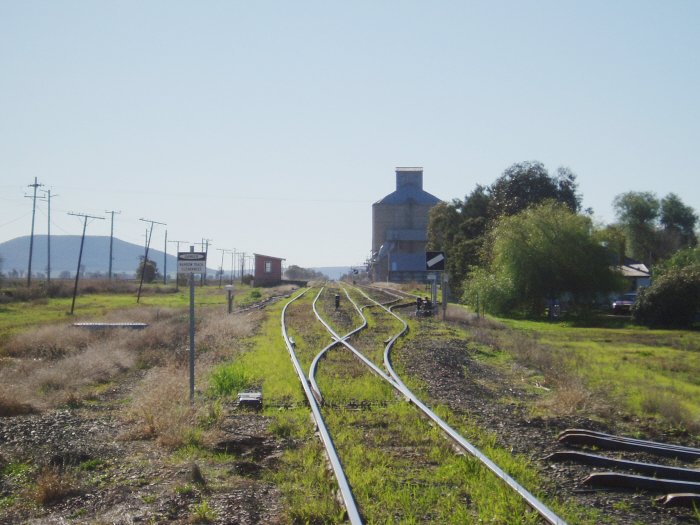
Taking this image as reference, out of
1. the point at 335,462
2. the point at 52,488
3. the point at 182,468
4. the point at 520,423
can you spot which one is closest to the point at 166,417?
the point at 182,468

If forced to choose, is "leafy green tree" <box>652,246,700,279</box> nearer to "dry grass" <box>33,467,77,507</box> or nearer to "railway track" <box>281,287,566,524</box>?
"railway track" <box>281,287,566,524</box>

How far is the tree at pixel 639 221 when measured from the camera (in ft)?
334

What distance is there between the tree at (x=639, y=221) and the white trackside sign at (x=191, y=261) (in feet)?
323

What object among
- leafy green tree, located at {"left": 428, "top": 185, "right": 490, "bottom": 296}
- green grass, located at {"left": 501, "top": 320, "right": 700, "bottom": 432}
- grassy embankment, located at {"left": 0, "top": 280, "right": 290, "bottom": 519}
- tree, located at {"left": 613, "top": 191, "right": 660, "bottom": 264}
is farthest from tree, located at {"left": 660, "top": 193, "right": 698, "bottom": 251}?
grassy embankment, located at {"left": 0, "top": 280, "right": 290, "bottom": 519}

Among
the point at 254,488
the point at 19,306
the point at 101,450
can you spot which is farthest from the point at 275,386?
the point at 19,306

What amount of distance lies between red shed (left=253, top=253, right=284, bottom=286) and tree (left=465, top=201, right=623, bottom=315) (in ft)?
159

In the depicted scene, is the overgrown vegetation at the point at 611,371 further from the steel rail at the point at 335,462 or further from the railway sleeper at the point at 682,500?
the railway sleeper at the point at 682,500

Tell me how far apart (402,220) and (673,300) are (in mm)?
90475

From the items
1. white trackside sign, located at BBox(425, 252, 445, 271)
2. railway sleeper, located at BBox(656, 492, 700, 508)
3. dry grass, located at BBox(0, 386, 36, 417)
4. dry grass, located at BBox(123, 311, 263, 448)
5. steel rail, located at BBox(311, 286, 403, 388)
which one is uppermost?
white trackside sign, located at BBox(425, 252, 445, 271)

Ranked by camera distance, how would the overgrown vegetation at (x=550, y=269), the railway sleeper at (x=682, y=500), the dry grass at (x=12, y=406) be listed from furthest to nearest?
the overgrown vegetation at (x=550, y=269) → the dry grass at (x=12, y=406) → the railway sleeper at (x=682, y=500)

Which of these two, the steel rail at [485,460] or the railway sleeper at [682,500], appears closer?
the steel rail at [485,460]

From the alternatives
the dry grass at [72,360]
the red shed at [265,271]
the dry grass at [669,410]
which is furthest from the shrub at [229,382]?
the red shed at [265,271]

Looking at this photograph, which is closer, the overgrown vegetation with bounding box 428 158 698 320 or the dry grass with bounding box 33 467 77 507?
the dry grass with bounding box 33 467 77 507

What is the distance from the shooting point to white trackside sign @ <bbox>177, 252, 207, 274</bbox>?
11.8m
